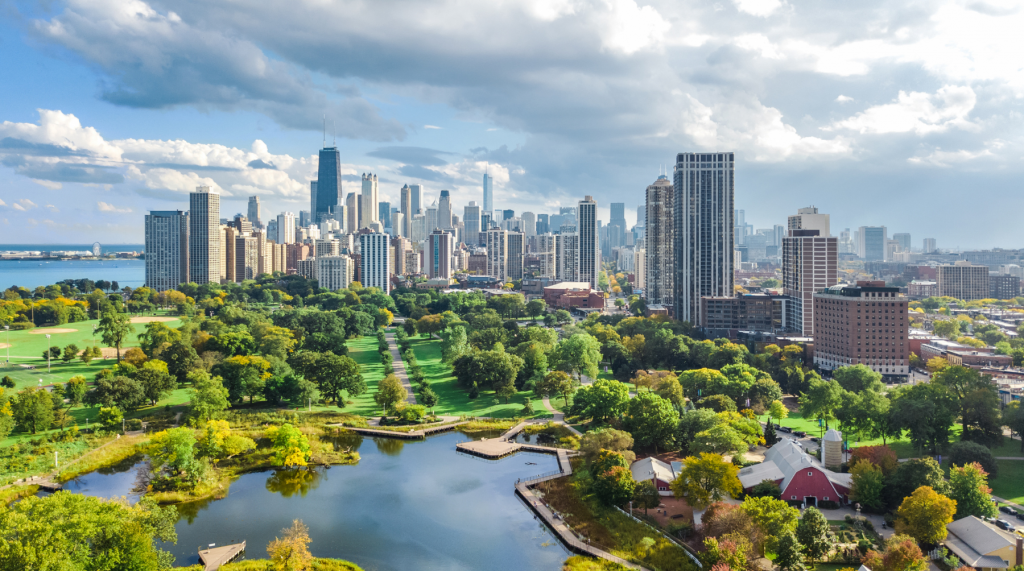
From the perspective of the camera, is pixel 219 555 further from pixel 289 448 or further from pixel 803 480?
pixel 803 480

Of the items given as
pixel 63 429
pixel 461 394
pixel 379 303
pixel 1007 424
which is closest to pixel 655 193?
pixel 379 303

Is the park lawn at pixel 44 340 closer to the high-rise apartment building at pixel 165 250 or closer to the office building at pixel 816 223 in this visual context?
the high-rise apartment building at pixel 165 250

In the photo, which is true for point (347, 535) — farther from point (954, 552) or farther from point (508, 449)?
point (954, 552)

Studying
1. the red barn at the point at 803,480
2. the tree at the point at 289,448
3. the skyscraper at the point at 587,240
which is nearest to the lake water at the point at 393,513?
the tree at the point at 289,448

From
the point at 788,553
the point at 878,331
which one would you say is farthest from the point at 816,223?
the point at 788,553

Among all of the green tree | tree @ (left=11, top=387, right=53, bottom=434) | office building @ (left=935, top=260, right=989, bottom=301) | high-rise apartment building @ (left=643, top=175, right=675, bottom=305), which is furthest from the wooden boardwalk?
office building @ (left=935, top=260, right=989, bottom=301)

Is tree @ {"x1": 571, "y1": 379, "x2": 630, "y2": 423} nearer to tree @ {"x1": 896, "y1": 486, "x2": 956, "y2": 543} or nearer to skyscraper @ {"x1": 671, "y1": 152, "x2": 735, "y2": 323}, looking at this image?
tree @ {"x1": 896, "y1": 486, "x2": 956, "y2": 543}
